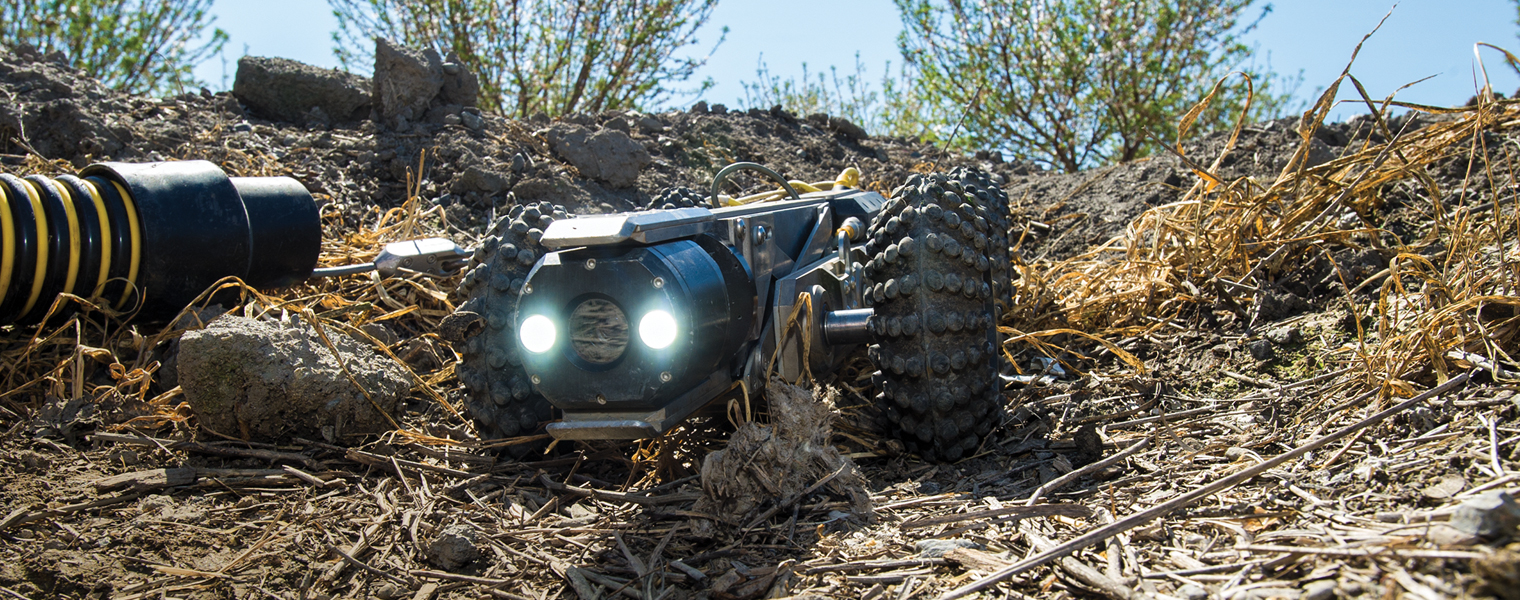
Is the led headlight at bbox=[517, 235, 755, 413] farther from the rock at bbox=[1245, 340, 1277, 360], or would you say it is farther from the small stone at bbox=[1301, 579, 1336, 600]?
the rock at bbox=[1245, 340, 1277, 360]

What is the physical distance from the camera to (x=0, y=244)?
303 centimetres

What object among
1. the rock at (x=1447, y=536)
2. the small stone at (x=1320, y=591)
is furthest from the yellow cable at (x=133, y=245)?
the rock at (x=1447, y=536)

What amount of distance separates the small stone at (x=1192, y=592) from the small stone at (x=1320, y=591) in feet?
0.52

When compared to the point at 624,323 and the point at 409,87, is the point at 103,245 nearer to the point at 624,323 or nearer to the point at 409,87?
the point at 624,323

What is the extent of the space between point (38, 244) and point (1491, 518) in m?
3.94

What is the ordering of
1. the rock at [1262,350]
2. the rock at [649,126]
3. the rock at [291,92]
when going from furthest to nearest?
the rock at [649,126]
the rock at [291,92]
the rock at [1262,350]

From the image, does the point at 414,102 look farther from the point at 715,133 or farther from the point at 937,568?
the point at 937,568

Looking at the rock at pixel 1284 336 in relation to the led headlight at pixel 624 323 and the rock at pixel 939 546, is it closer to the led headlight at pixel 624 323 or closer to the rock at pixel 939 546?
the rock at pixel 939 546

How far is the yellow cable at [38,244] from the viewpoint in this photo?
3121 mm

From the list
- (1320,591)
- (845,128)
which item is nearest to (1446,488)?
(1320,591)

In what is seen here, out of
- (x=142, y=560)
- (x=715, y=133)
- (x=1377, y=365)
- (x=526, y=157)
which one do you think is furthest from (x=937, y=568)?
(x=715, y=133)

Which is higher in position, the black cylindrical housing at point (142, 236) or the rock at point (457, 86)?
the rock at point (457, 86)

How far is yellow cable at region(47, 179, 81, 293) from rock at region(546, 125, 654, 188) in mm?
2787

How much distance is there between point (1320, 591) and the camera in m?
1.39
